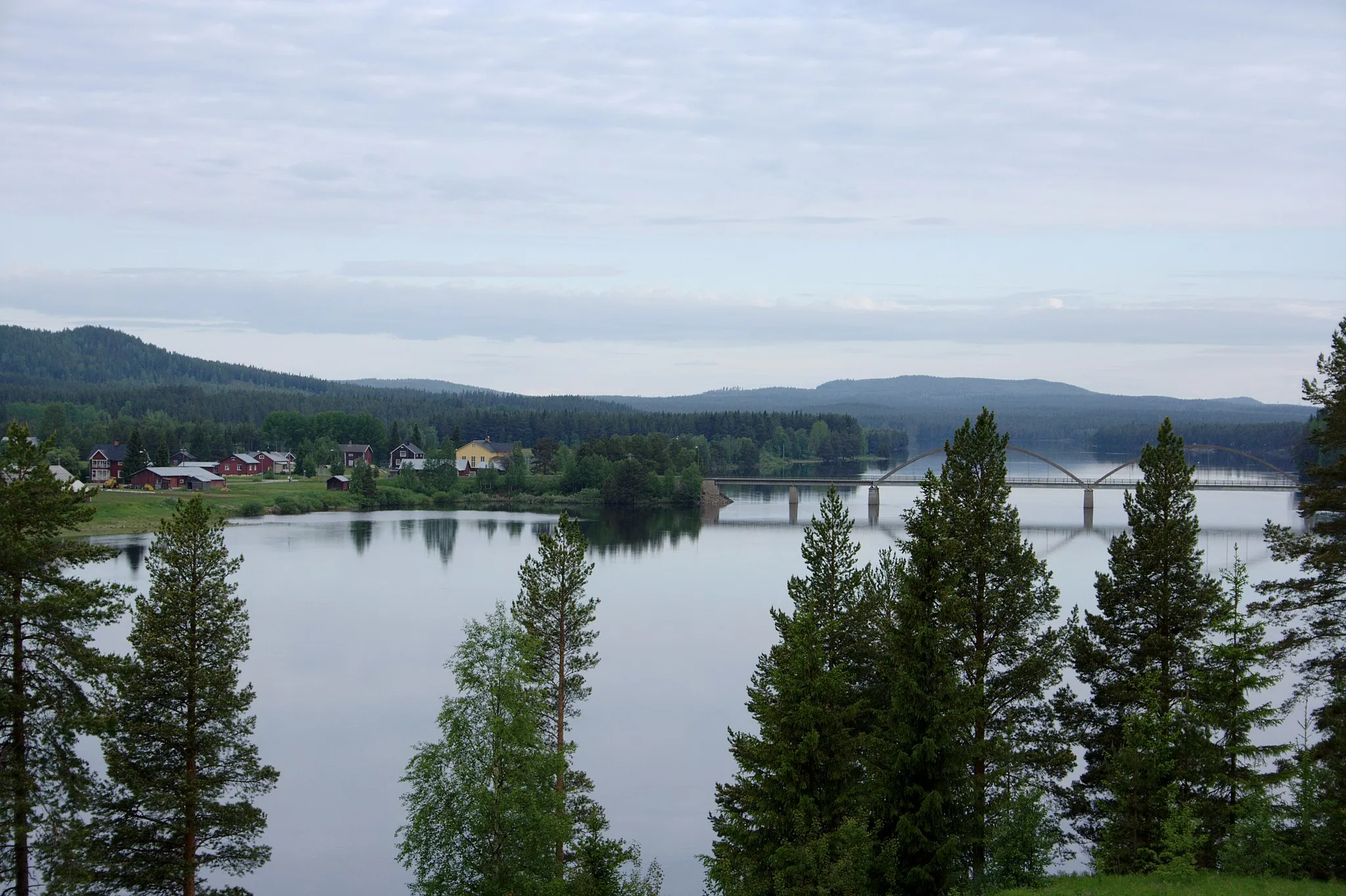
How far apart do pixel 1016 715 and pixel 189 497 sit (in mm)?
59418

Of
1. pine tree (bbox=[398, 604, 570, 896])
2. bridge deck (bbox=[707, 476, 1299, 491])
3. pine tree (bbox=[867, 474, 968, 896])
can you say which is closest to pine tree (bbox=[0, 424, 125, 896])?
pine tree (bbox=[398, 604, 570, 896])

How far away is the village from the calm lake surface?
15.2 metres

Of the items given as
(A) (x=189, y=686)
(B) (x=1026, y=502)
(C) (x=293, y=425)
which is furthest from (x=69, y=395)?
(A) (x=189, y=686)

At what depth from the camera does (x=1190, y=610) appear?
1480cm

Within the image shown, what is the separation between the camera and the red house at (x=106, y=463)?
8212 centimetres

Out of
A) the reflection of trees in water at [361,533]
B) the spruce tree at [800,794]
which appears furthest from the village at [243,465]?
the spruce tree at [800,794]

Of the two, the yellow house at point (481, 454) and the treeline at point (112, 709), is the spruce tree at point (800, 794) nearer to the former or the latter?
the treeline at point (112, 709)

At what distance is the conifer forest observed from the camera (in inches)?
486

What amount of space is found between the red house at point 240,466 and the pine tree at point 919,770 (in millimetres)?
89364

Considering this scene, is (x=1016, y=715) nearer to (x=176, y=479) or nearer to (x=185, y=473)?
(x=176, y=479)

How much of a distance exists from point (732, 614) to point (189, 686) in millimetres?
26578

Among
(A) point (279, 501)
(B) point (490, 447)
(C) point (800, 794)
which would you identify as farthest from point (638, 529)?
(C) point (800, 794)

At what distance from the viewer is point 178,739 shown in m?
13.9

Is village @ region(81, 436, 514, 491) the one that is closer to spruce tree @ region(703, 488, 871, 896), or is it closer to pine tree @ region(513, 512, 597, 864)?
pine tree @ region(513, 512, 597, 864)
